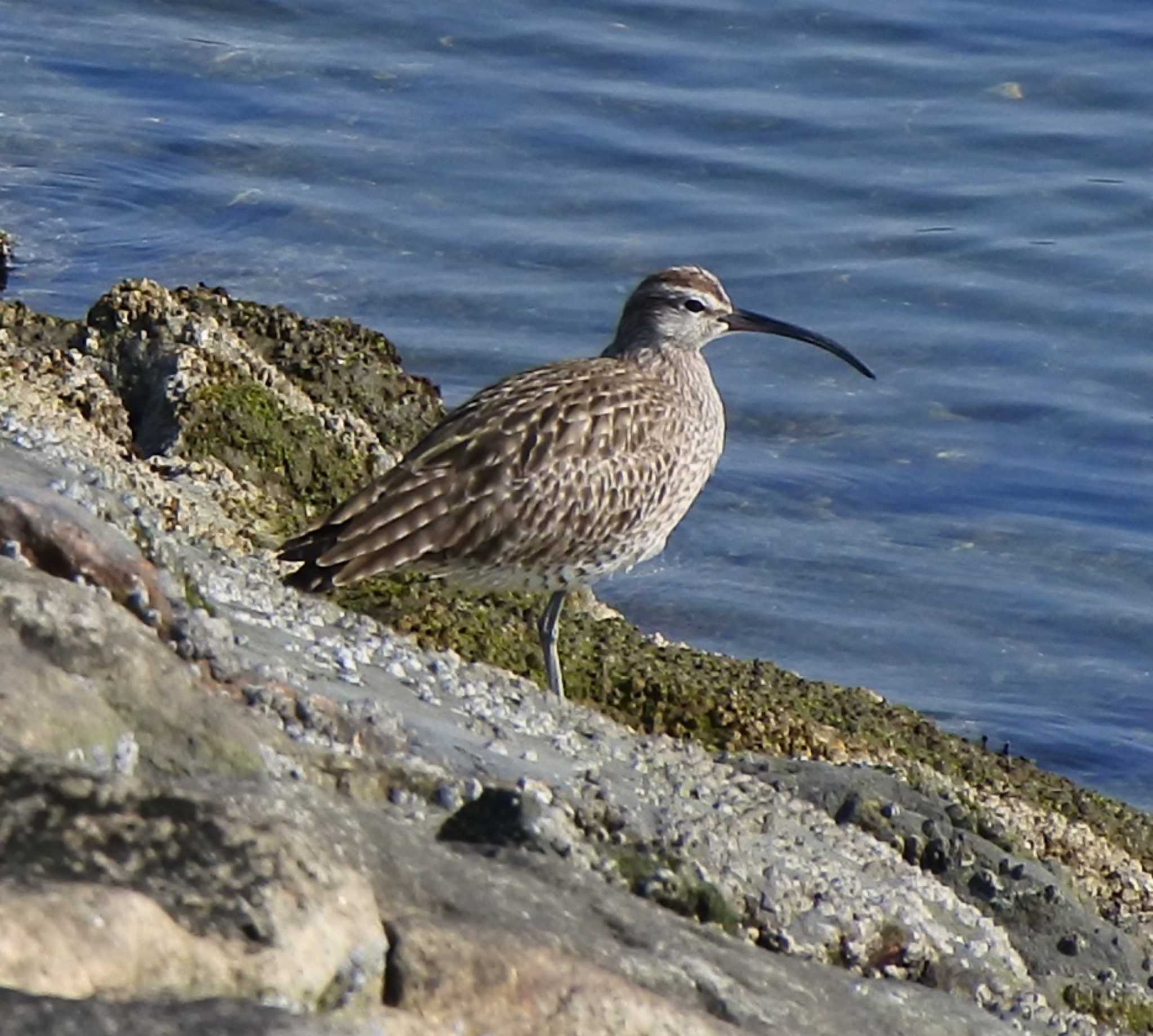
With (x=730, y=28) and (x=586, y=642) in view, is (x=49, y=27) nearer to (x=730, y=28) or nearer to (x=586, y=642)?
(x=730, y=28)

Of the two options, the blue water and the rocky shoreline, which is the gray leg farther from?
the blue water

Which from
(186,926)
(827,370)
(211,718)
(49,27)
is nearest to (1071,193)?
(827,370)

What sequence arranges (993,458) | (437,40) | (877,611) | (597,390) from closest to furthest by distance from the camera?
(597,390) < (877,611) < (993,458) < (437,40)

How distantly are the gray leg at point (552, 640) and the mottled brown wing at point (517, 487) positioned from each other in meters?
0.16

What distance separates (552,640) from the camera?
909cm

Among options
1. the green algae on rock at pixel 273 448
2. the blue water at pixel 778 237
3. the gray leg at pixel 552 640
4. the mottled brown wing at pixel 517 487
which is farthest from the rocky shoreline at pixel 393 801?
the blue water at pixel 778 237

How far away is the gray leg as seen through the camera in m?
8.80

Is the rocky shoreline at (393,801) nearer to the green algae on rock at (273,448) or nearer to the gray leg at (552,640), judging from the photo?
the green algae on rock at (273,448)

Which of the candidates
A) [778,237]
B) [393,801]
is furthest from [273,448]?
[778,237]

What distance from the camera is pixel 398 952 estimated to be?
424 cm

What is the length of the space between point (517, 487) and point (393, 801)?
12.4 ft

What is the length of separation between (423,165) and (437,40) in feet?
7.23

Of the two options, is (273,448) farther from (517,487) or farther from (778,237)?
(778,237)

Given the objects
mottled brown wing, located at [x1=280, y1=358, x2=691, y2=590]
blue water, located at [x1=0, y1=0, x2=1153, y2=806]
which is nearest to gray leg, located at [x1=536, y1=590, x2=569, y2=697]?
mottled brown wing, located at [x1=280, y1=358, x2=691, y2=590]
